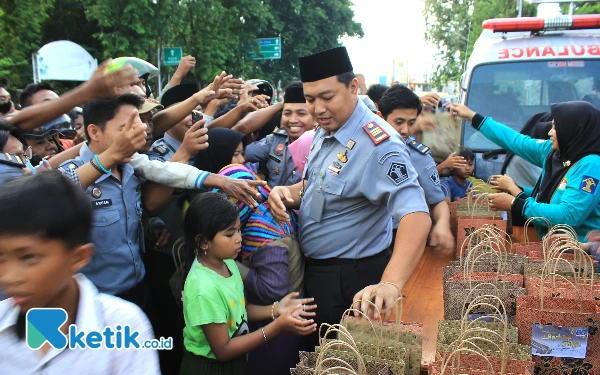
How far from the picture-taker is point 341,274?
8.19 feet

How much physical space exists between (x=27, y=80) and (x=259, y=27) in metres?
8.64

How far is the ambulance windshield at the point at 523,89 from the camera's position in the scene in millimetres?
4992

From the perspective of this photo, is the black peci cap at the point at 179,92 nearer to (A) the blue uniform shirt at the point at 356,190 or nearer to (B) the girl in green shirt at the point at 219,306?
(A) the blue uniform shirt at the point at 356,190

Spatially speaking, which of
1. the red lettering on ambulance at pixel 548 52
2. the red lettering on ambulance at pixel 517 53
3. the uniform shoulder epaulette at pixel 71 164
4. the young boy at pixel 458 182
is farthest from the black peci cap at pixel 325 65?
the red lettering on ambulance at pixel 548 52

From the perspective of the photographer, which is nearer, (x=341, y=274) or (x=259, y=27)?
(x=341, y=274)

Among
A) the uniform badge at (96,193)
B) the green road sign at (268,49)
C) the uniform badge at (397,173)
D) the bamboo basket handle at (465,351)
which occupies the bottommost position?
the bamboo basket handle at (465,351)

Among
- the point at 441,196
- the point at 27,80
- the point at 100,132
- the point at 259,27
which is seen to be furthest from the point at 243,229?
the point at 259,27

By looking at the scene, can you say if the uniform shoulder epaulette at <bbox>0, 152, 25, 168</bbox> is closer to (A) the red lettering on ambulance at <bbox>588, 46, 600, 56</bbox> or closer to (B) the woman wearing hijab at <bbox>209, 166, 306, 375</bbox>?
(B) the woman wearing hijab at <bbox>209, 166, 306, 375</bbox>

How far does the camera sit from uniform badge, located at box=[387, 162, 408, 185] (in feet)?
7.36

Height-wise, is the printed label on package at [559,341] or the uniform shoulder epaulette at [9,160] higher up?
the uniform shoulder epaulette at [9,160]

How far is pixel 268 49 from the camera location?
65.2 feet

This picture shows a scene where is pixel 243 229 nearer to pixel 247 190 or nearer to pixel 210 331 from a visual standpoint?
pixel 247 190

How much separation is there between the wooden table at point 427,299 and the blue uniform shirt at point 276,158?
1.01m

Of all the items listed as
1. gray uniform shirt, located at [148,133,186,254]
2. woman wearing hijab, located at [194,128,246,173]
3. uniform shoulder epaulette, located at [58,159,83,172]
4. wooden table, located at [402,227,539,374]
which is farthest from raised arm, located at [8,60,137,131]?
wooden table, located at [402,227,539,374]
